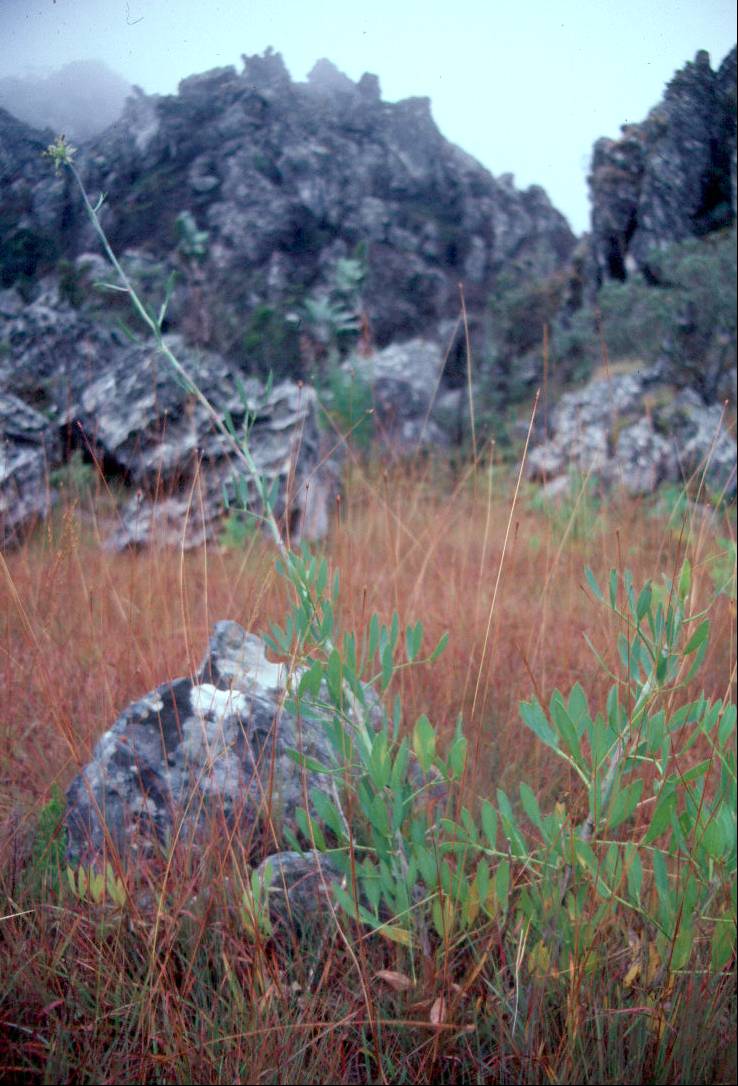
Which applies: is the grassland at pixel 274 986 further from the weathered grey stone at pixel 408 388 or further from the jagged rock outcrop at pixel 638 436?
the weathered grey stone at pixel 408 388

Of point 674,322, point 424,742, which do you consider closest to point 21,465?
point 424,742

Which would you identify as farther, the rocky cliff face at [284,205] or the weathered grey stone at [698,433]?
the weathered grey stone at [698,433]

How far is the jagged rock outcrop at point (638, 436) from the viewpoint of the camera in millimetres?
5246

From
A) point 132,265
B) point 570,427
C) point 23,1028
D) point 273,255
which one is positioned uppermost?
point 273,255

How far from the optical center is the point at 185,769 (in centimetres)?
154

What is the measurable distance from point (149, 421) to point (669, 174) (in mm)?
4034

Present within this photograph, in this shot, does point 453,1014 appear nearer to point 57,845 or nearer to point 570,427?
point 57,845

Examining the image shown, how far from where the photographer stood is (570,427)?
6.02 meters

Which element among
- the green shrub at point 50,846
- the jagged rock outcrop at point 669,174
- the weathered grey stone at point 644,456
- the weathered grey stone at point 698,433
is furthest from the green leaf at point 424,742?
the weathered grey stone at point 698,433

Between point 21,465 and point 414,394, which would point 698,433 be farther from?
point 21,465

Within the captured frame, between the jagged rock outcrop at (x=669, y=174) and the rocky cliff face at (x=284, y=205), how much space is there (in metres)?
1.09

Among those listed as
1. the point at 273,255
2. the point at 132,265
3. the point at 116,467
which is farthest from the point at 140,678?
the point at 273,255

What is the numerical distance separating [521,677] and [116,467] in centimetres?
251

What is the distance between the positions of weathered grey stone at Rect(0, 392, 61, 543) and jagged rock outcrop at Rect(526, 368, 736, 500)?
133 inches
